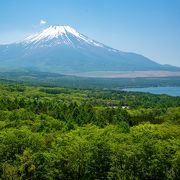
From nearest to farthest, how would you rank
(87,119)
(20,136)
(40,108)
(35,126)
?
1. (20,136)
2. (35,126)
3. (87,119)
4. (40,108)

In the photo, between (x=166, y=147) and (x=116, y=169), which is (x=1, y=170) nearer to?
(x=116, y=169)

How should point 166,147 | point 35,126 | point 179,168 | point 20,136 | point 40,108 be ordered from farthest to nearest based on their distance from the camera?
point 40,108 → point 35,126 → point 20,136 → point 166,147 → point 179,168

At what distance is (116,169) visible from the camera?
1166 inches

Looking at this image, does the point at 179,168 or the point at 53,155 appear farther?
the point at 53,155

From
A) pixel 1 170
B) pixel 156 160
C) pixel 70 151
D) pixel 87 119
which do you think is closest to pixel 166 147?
pixel 156 160

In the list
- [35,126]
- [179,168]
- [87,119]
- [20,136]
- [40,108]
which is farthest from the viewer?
[40,108]

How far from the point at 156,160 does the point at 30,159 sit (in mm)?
8890

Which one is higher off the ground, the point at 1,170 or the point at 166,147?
the point at 166,147

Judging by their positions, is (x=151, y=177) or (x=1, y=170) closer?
(x=151, y=177)

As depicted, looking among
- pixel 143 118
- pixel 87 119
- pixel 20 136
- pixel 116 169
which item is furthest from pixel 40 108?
pixel 116 169

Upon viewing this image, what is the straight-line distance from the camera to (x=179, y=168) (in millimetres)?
28297

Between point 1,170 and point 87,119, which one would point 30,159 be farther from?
point 87,119

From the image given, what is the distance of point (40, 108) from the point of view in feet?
237

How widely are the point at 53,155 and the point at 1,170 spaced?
4.06m
